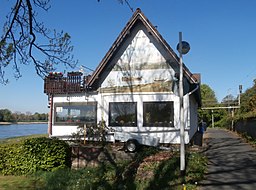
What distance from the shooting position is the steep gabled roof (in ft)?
50.3

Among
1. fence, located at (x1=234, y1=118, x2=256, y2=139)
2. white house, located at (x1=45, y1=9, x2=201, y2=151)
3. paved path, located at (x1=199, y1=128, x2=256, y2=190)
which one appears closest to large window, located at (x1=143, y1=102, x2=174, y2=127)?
white house, located at (x1=45, y1=9, x2=201, y2=151)

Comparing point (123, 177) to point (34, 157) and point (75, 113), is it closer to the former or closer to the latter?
point (34, 157)

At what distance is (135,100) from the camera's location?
16406mm

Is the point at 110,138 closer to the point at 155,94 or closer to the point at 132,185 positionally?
the point at 155,94

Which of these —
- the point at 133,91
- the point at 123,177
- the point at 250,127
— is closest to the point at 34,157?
the point at 123,177

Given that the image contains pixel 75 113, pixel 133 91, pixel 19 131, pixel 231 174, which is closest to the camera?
pixel 231 174

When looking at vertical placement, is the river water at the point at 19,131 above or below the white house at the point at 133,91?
below

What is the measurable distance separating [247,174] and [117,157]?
20.3 feet

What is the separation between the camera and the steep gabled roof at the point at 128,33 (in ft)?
50.3

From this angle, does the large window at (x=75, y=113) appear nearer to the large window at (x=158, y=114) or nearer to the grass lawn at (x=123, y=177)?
the large window at (x=158, y=114)

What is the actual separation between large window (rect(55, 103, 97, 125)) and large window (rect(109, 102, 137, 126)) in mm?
1308

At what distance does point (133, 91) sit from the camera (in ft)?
54.3

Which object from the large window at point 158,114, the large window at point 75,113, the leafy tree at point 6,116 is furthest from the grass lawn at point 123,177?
the leafy tree at point 6,116

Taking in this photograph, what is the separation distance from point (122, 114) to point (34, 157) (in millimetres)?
5993
